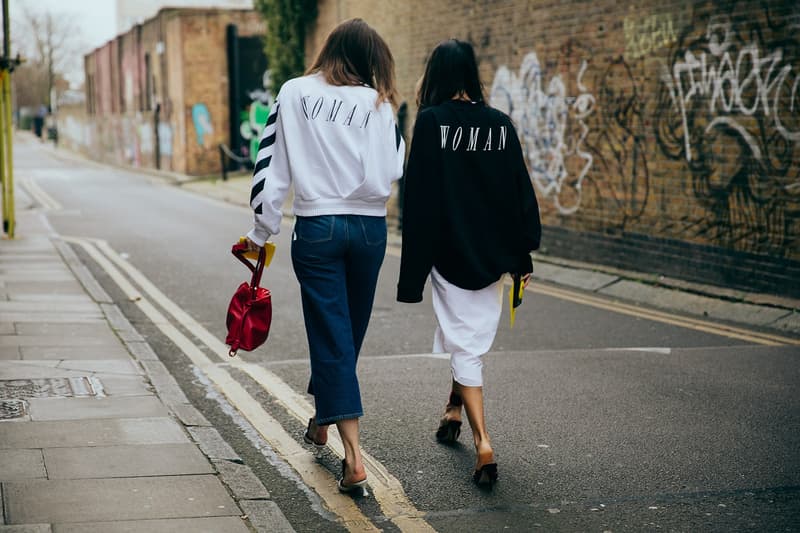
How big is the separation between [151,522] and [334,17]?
18.7 meters

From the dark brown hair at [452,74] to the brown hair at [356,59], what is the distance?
0.31 m

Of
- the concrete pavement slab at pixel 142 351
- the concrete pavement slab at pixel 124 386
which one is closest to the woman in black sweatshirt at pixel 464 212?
the concrete pavement slab at pixel 124 386

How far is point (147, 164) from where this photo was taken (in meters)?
44.2

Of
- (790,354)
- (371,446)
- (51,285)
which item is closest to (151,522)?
(371,446)

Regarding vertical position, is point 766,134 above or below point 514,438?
above

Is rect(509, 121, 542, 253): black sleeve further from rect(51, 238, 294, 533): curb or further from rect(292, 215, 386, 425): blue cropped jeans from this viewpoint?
rect(51, 238, 294, 533): curb

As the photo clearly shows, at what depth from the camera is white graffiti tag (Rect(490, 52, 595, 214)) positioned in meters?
12.9

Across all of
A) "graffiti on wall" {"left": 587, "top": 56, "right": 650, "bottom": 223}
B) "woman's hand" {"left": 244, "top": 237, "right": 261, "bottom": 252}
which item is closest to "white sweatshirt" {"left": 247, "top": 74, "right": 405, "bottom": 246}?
"woman's hand" {"left": 244, "top": 237, "right": 261, "bottom": 252}

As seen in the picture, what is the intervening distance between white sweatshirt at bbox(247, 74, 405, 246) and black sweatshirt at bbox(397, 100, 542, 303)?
28 centimetres

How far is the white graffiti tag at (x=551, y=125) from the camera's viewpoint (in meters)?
12.9

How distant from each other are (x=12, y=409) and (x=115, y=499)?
1.72 m

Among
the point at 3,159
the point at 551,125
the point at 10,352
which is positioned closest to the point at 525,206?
the point at 10,352

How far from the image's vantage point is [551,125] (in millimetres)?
13539

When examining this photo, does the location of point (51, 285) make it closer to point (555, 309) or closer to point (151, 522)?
point (555, 309)
